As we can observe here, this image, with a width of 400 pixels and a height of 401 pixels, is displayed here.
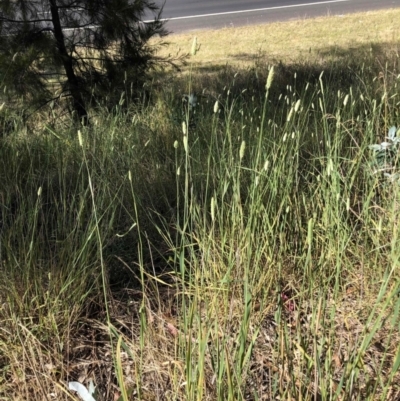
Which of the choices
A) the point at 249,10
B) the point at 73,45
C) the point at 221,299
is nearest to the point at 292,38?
the point at 249,10

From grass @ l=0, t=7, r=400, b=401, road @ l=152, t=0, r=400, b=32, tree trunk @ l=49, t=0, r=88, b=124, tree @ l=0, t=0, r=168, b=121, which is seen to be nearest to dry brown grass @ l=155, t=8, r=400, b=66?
road @ l=152, t=0, r=400, b=32

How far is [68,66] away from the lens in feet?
11.4

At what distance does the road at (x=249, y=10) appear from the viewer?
906cm

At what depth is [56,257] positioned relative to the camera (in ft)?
5.68

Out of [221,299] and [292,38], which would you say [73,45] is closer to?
[221,299]

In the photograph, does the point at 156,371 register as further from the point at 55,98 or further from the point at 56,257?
the point at 55,98

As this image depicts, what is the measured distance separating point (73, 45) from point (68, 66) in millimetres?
168

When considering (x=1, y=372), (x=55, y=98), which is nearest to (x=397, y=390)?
(x=1, y=372)

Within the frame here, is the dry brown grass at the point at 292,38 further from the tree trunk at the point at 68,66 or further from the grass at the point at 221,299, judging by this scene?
the grass at the point at 221,299

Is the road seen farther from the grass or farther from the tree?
the grass

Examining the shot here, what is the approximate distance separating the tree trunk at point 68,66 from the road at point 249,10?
5947mm

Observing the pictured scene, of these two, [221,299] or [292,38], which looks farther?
[292,38]

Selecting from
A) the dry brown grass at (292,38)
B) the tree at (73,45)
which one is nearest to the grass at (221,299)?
the tree at (73,45)

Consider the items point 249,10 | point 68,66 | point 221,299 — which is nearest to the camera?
point 221,299
